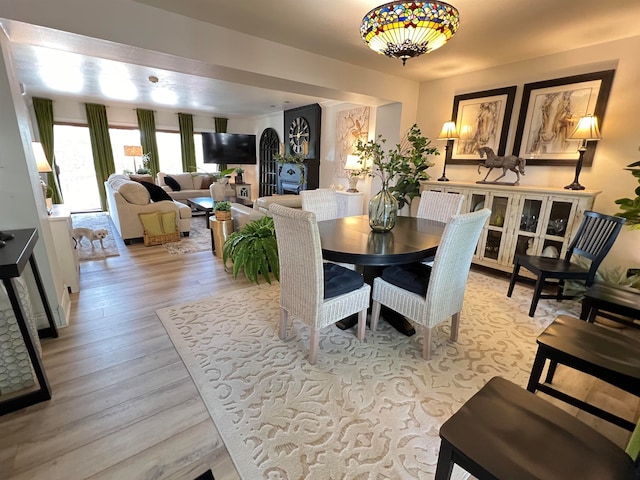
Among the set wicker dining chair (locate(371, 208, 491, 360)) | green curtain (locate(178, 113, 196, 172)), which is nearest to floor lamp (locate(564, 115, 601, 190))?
wicker dining chair (locate(371, 208, 491, 360))

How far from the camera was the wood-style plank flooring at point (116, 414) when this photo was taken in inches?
51.0

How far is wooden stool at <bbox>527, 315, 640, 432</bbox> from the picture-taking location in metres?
1.27

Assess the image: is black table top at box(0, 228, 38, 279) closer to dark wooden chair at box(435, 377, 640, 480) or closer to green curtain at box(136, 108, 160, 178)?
dark wooden chair at box(435, 377, 640, 480)

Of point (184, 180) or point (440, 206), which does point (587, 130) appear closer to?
point (440, 206)

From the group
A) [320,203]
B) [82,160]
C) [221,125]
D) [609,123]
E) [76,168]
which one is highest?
[221,125]

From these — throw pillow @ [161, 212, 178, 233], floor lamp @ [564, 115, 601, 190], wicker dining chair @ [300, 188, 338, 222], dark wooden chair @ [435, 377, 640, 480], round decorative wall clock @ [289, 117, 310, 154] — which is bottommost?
throw pillow @ [161, 212, 178, 233]

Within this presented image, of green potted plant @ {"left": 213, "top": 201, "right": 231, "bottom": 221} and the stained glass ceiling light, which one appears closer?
the stained glass ceiling light

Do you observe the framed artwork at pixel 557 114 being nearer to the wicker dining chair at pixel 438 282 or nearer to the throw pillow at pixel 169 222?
the wicker dining chair at pixel 438 282

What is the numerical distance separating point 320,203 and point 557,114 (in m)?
2.68

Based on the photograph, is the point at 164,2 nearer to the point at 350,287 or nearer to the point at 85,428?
the point at 350,287

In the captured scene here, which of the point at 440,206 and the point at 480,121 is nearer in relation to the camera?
the point at 440,206

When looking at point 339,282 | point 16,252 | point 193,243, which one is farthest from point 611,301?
point 193,243

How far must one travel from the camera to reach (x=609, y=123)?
2820 mm

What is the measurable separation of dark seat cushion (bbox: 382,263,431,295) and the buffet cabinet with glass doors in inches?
63.2
